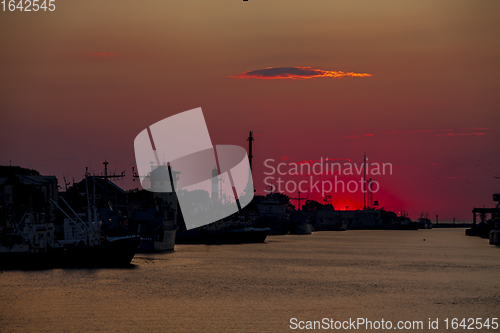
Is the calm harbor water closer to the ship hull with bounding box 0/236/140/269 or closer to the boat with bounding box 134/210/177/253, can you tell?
the ship hull with bounding box 0/236/140/269

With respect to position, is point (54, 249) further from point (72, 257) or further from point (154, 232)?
point (154, 232)

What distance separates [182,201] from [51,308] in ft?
437

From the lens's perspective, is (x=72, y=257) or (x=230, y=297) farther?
(x=72, y=257)

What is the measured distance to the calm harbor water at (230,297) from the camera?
A: 38281 millimetres

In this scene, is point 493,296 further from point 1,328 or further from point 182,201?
point 182,201

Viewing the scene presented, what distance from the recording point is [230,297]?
48.8m

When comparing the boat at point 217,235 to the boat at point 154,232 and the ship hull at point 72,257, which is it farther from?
the ship hull at point 72,257

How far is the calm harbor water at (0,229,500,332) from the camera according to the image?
38281 mm

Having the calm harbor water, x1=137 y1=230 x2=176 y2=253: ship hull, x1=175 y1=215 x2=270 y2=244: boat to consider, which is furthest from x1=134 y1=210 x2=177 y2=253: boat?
the calm harbor water

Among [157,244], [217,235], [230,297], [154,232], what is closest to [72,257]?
[230,297]

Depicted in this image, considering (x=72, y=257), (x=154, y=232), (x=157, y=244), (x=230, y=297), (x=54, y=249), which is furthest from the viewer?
(x=154, y=232)

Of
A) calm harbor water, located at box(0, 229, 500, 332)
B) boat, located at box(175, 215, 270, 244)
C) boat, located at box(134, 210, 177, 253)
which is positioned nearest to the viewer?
calm harbor water, located at box(0, 229, 500, 332)

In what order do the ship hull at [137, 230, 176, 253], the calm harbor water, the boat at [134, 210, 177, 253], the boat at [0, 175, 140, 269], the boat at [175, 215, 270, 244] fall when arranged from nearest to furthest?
the calm harbor water < the boat at [0, 175, 140, 269] < the ship hull at [137, 230, 176, 253] < the boat at [134, 210, 177, 253] < the boat at [175, 215, 270, 244]

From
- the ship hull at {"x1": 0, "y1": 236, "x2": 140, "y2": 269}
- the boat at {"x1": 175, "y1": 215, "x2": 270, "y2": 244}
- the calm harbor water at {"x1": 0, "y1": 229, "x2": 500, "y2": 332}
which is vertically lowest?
the boat at {"x1": 175, "y1": 215, "x2": 270, "y2": 244}
